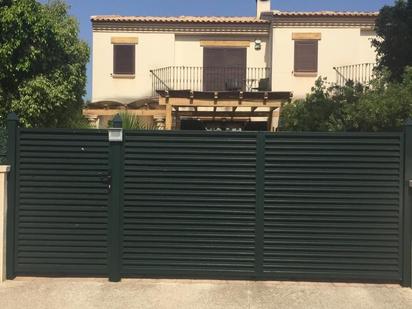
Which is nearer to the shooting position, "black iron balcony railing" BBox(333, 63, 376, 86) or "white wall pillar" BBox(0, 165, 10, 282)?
"white wall pillar" BBox(0, 165, 10, 282)

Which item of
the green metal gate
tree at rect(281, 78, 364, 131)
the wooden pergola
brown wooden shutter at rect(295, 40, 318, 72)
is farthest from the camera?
brown wooden shutter at rect(295, 40, 318, 72)

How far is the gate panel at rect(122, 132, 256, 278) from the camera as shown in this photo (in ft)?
21.9

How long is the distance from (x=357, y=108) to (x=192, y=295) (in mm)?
5665

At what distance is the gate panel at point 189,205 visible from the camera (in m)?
6.68

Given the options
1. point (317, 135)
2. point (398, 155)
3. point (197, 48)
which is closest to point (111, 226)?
point (317, 135)

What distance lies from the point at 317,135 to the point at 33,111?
5988mm

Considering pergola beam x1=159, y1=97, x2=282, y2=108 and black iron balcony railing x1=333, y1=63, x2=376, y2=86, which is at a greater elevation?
black iron balcony railing x1=333, y1=63, x2=376, y2=86

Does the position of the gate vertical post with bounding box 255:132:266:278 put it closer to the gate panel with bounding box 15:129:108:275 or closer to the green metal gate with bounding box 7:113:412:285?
the green metal gate with bounding box 7:113:412:285

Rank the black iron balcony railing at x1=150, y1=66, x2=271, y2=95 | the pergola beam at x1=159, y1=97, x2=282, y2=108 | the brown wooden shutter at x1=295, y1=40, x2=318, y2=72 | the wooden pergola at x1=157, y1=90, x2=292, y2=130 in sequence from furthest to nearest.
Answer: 1. the black iron balcony railing at x1=150, y1=66, x2=271, y2=95
2. the brown wooden shutter at x1=295, y1=40, x2=318, y2=72
3. the pergola beam at x1=159, y1=97, x2=282, y2=108
4. the wooden pergola at x1=157, y1=90, x2=292, y2=130

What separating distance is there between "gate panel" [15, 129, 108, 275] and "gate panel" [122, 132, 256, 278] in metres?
0.34

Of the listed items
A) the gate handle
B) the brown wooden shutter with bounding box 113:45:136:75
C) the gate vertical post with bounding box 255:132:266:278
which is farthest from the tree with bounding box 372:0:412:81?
the brown wooden shutter with bounding box 113:45:136:75

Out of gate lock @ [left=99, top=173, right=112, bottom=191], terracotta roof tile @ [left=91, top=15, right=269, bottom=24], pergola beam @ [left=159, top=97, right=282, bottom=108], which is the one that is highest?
terracotta roof tile @ [left=91, top=15, right=269, bottom=24]

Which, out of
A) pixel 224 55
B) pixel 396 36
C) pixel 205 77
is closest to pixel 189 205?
pixel 396 36

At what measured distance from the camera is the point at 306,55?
20203 mm
